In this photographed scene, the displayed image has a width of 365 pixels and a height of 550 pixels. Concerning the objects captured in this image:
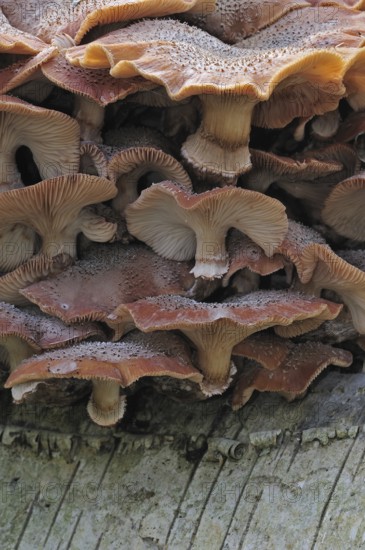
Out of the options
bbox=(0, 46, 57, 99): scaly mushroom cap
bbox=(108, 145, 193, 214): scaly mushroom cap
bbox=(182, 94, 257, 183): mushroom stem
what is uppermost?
bbox=(0, 46, 57, 99): scaly mushroom cap

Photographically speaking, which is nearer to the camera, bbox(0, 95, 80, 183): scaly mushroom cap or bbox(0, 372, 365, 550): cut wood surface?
bbox(0, 372, 365, 550): cut wood surface

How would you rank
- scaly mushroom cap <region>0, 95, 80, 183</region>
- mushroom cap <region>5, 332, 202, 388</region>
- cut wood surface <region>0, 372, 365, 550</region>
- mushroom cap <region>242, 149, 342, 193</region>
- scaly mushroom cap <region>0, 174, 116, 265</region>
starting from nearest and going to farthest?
mushroom cap <region>5, 332, 202, 388</region> < cut wood surface <region>0, 372, 365, 550</region> < scaly mushroom cap <region>0, 174, 116, 265</region> < scaly mushroom cap <region>0, 95, 80, 183</region> < mushroom cap <region>242, 149, 342, 193</region>

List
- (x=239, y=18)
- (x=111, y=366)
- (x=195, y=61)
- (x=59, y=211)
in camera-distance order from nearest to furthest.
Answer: (x=111, y=366) → (x=195, y=61) → (x=59, y=211) → (x=239, y=18)

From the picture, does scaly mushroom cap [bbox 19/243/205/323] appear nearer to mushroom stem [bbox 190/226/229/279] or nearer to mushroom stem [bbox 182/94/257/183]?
mushroom stem [bbox 190/226/229/279]

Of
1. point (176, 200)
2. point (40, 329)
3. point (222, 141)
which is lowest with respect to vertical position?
point (40, 329)

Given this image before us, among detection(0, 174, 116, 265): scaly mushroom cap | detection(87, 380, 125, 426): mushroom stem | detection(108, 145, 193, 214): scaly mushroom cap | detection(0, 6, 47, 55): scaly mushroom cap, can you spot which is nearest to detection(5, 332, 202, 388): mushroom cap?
detection(87, 380, 125, 426): mushroom stem

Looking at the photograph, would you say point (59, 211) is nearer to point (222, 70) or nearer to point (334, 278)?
point (222, 70)

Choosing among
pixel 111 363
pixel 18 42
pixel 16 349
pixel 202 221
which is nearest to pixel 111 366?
pixel 111 363

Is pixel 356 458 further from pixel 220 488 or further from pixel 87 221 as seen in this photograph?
pixel 87 221

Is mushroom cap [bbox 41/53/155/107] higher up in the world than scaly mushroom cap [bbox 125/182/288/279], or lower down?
higher up
